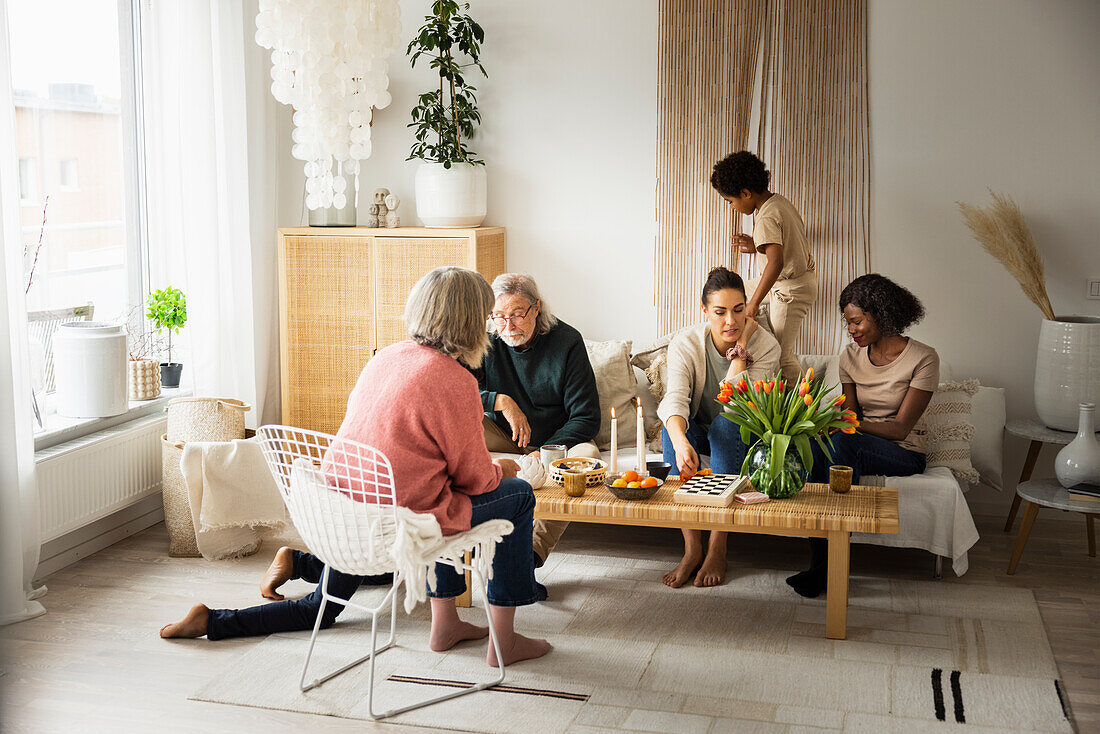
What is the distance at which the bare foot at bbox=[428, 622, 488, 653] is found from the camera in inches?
115

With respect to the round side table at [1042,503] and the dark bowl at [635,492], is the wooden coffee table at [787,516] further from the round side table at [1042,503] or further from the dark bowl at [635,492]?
the round side table at [1042,503]

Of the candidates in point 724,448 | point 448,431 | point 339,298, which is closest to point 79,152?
point 339,298

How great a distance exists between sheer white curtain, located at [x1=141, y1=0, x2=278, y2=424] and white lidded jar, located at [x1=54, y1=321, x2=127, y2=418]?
49 centimetres

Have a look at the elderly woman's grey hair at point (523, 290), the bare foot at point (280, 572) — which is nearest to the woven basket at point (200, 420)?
the bare foot at point (280, 572)

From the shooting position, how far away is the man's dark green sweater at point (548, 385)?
377 cm

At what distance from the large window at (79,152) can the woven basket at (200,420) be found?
541 mm

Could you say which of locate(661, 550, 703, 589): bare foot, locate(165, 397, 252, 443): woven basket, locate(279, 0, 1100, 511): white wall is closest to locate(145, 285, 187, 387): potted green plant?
locate(165, 397, 252, 443): woven basket

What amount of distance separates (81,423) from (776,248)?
2775 millimetres

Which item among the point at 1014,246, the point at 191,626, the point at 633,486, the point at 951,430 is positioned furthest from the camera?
the point at 1014,246

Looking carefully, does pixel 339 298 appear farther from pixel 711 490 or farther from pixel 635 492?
pixel 711 490

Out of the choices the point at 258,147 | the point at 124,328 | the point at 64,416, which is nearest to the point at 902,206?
the point at 258,147

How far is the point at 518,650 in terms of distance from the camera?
2846mm

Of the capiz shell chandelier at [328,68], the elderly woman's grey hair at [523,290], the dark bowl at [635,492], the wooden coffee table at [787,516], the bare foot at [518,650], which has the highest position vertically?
the capiz shell chandelier at [328,68]

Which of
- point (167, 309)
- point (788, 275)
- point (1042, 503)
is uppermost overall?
point (788, 275)
